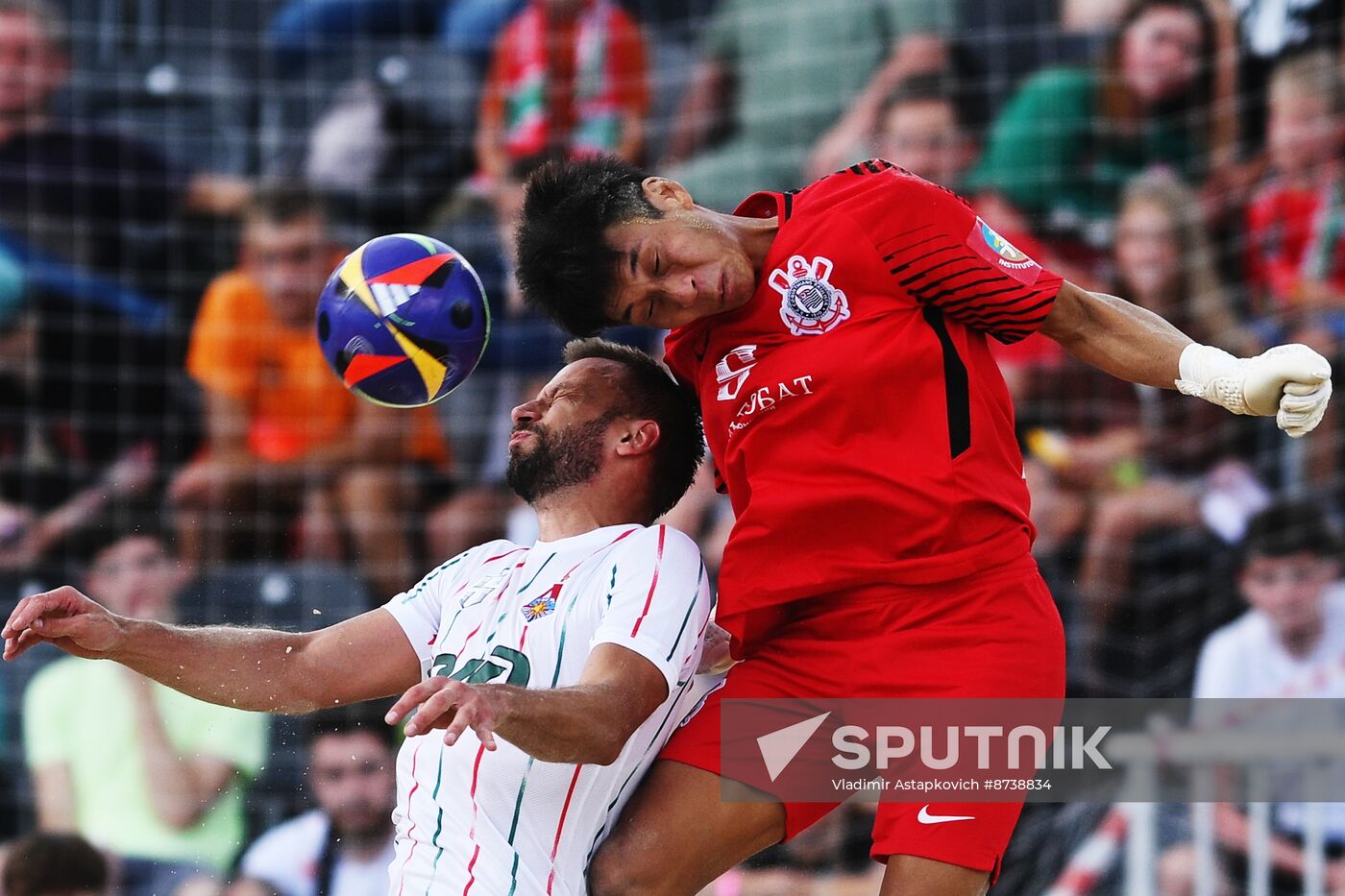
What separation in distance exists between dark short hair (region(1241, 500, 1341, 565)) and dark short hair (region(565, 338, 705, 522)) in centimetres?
337

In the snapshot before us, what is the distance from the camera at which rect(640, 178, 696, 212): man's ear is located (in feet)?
11.9

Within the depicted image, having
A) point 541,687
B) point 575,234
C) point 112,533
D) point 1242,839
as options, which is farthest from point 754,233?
point 112,533

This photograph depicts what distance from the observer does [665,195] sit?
3654mm

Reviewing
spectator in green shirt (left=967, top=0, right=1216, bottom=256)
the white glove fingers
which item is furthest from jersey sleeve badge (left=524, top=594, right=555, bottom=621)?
spectator in green shirt (left=967, top=0, right=1216, bottom=256)

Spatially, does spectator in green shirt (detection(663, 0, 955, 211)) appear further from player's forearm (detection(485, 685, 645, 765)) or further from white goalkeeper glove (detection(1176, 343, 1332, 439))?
player's forearm (detection(485, 685, 645, 765))

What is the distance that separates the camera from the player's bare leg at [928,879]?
3416 mm

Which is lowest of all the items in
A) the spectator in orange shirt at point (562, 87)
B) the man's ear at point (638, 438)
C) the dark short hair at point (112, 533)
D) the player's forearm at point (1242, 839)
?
the player's forearm at point (1242, 839)

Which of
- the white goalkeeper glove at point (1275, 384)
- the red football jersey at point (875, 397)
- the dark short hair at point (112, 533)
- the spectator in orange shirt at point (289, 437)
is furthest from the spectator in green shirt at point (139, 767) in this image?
the white goalkeeper glove at point (1275, 384)

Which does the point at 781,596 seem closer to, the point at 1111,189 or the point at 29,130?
the point at 1111,189

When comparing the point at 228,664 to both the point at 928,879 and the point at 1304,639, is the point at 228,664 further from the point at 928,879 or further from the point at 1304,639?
the point at 1304,639

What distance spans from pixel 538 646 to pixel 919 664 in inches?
32.5

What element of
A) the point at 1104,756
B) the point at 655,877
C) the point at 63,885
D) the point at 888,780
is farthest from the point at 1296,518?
the point at 63,885

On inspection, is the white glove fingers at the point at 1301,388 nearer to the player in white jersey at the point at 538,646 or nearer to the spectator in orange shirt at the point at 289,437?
the player in white jersey at the point at 538,646

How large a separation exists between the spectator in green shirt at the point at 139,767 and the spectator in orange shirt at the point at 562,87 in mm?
3055
